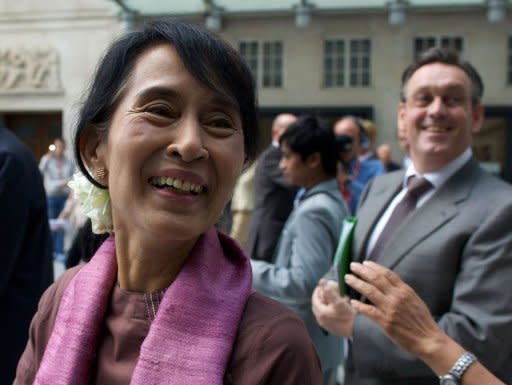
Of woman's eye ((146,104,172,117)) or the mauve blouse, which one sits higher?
woman's eye ((146,104,172,117))

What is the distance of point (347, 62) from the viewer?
13516 mm

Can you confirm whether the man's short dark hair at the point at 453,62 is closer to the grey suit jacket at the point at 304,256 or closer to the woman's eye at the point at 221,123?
the grey suit jacket at the point at 304,256

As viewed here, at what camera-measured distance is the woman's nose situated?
1.17 m

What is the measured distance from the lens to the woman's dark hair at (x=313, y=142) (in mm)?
3107

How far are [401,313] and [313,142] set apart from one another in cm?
154

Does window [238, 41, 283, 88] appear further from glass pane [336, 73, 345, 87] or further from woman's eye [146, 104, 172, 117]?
woman's eye [146, 104, 172, 117]

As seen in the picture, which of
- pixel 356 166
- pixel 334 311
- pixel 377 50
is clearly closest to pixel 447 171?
pixel 334 311

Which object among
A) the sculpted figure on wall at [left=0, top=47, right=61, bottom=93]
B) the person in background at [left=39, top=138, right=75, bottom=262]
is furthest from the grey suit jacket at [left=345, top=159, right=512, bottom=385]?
the sculpted figure on wall at [left=0, top=47, right=61, bottom=93]

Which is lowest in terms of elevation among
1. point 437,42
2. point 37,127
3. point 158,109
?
point 37,127

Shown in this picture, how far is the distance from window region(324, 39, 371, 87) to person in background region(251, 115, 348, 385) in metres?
10.8

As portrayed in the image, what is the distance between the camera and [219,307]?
47.6 inches

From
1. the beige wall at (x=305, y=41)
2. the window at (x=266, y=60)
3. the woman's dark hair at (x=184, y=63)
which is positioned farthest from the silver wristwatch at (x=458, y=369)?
the window at (x=266, y=60)

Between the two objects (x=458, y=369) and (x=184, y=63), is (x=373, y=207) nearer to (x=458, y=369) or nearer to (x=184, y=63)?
(x=458, y=369)

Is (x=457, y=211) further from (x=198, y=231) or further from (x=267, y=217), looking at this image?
(x=267, y=217)
